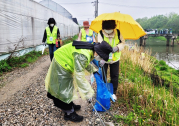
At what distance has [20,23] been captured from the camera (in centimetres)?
768

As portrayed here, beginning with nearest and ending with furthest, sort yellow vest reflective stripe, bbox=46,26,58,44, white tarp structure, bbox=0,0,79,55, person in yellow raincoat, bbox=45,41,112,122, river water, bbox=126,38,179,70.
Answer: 1. person in yellow raincoat, bbox=45,41,112,122
2. yellow vest reflective stripe, bbox=46,26,58,44
3. white tarp structure, bbox=0,0,79,55
4. river water, bbox=126,38,179,70

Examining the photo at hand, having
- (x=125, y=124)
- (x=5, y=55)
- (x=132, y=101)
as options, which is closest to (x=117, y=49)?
(x=132, y=101)

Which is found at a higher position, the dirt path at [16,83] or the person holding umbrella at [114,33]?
the person holding umbrella at [114,33]

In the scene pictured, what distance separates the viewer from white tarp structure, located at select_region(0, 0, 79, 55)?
6.23 meters

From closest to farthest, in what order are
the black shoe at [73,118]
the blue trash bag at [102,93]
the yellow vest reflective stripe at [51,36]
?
the black shoe at [73,118], the blue trash bag at [102,93], the yellow vest reflective stripe at [51,36]

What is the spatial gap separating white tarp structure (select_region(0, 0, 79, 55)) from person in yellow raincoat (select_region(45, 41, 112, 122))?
4817 millimetres

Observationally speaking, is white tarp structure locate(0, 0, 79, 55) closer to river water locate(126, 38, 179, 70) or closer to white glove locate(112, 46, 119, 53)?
white glove locate(112, 46, 119, 53)

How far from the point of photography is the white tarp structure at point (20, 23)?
6227 mm

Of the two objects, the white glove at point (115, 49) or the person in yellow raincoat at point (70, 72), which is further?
the white glove at point (115, 49)

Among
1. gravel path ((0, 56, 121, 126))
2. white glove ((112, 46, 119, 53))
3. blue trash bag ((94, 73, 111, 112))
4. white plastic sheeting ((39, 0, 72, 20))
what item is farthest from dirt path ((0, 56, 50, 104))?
white plastic sheeting ((39, 0, 72, 20))

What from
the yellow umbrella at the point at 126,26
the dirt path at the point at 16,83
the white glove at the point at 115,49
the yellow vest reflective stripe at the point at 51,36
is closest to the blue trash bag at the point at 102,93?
the white glove at the point at 115,49

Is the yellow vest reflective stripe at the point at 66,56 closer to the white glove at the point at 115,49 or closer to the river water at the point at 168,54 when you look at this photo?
the white glove at the point at 115,49

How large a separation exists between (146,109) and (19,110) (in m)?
2.31

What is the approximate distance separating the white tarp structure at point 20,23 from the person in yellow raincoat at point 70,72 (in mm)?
4817
